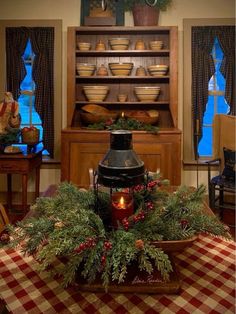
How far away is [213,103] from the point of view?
380 centimetres

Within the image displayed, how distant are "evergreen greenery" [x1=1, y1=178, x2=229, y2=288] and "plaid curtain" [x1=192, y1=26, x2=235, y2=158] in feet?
8.40

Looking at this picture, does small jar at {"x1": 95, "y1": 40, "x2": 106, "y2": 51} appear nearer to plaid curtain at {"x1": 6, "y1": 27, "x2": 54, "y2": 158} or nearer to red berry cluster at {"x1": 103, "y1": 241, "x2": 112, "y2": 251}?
plaid curtain at {"x1": 6, "y1": 27, "x2": 54, "y2": 158}

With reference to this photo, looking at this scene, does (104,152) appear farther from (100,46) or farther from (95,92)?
(100,46)

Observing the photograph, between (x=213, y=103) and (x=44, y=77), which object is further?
(x=213, y=103)

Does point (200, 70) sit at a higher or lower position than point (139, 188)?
higher

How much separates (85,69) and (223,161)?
5.88ft

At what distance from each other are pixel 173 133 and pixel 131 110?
29.0 inches

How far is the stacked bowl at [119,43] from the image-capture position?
3.40 m

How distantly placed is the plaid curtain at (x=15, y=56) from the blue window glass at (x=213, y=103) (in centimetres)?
219

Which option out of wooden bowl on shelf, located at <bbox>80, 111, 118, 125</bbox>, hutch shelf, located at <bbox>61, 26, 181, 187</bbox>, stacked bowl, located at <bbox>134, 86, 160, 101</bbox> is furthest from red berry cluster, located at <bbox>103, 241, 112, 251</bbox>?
stacked bowl, located at <bbox>134, 86, 160, 101</bbox>

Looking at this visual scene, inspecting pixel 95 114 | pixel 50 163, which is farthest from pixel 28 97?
pixel 95 114

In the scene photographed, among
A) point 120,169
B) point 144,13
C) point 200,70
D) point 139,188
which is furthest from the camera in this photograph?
point 200,70

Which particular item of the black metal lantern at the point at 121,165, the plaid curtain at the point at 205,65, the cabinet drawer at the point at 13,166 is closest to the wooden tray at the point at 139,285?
the black metal lantern at the point at 121,165

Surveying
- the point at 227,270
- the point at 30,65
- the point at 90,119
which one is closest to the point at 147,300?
the point at 227,270
